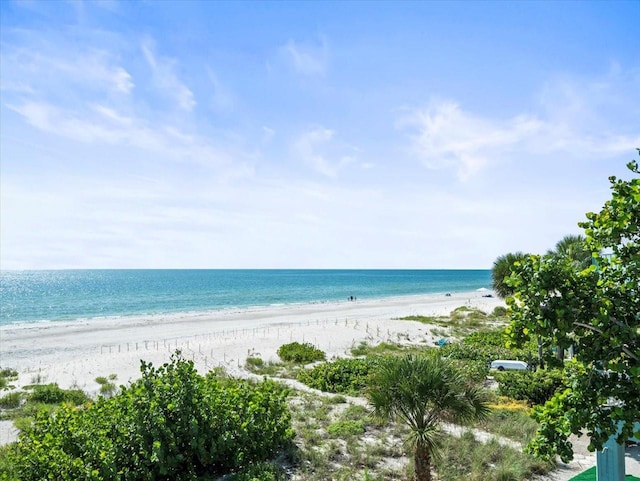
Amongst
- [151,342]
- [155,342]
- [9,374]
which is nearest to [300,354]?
[155,342]

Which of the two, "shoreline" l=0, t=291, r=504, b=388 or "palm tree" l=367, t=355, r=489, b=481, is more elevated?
"palm tree" l=367, t=355, r=489, b=481

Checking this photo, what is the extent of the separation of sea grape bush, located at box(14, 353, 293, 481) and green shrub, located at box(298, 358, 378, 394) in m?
8.08

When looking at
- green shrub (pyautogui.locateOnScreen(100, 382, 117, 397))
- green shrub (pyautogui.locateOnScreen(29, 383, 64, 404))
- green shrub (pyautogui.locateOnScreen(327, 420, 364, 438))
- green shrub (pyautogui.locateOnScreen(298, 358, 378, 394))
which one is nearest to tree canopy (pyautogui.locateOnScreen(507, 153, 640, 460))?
green shrub (pyautogui.locateOnScreen(327, 420, 364, 438))

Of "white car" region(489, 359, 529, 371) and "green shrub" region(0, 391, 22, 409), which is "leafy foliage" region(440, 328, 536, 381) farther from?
"green shrub" region(0, 391, 22, 409)

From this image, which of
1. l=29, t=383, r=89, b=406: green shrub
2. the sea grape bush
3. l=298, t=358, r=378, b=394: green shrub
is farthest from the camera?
l=298, t=358, r=378, b=394: green shrub

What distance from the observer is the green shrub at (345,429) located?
11.1 m

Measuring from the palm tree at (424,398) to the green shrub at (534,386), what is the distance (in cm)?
774

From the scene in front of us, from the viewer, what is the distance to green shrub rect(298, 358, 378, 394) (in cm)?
1716

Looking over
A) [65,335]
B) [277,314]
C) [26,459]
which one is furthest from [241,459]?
[277,314]

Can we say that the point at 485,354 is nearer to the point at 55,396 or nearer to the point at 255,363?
the point at 255,363

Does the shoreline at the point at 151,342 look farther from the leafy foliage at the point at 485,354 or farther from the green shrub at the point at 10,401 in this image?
the leafy foliage at the point at 485,354

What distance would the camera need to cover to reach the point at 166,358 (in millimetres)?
27375

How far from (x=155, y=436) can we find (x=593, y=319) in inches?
282

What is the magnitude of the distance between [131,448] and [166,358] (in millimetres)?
20923
